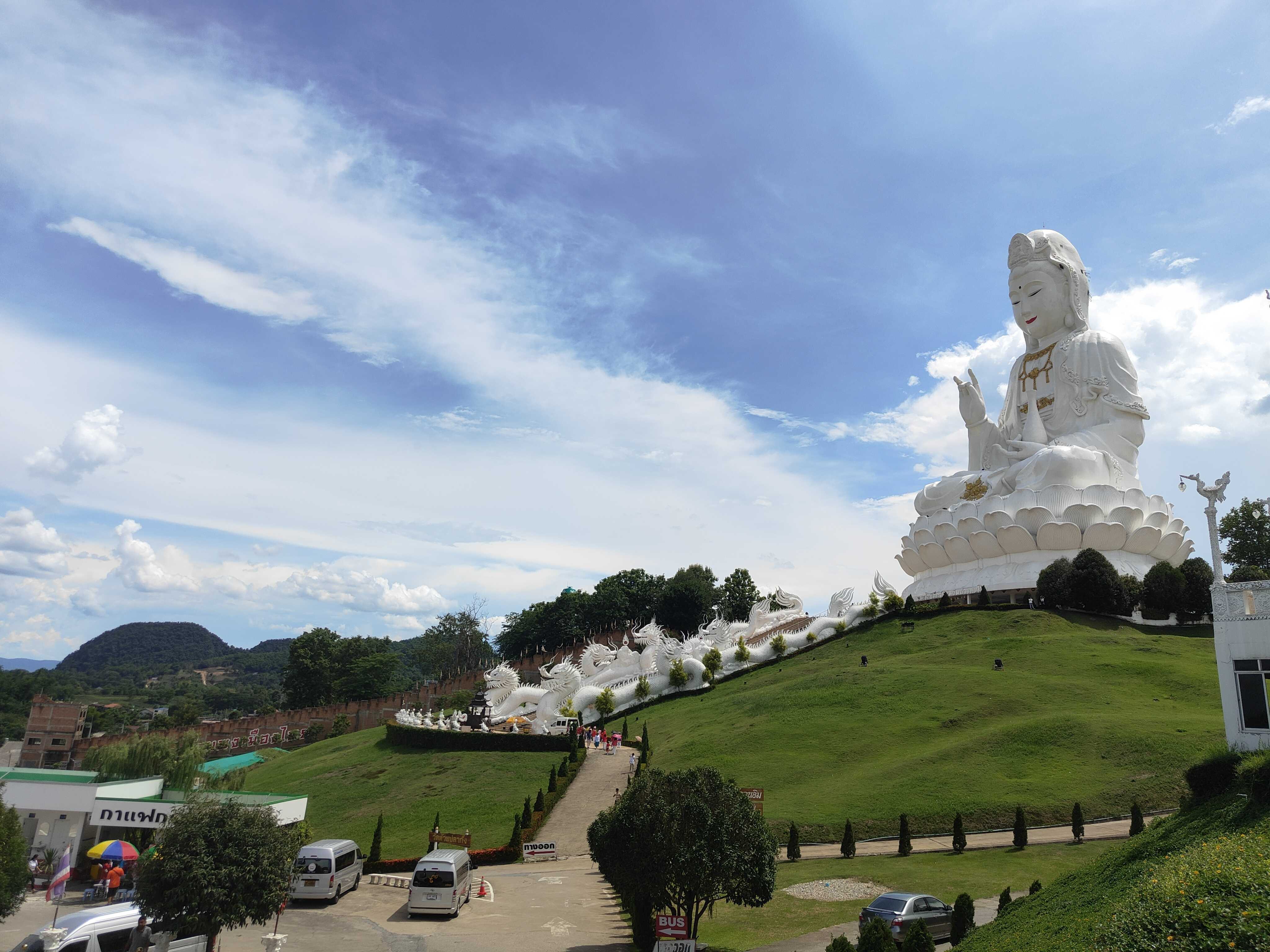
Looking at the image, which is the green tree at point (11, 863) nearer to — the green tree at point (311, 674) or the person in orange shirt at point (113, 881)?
the person in orange shirt at point (113, 881)

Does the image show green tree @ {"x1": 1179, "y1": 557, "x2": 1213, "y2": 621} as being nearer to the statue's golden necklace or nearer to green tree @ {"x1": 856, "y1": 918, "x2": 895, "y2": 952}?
the statue's golden necklace

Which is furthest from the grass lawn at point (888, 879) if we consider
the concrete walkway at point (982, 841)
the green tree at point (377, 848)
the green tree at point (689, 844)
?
the green tree at point (377, 848)

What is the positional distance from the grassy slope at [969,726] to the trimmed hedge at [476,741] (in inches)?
154

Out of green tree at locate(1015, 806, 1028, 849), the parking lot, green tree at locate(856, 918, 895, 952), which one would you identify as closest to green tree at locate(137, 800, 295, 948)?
the parking lot

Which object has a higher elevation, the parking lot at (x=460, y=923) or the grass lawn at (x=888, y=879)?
the grass lawn at (x=888, y=879)

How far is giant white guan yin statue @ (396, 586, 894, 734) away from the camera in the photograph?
37.9 meters

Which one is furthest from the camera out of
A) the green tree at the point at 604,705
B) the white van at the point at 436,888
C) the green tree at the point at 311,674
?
the green tree at the point at 311,674

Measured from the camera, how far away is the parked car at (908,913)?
12312 millimetres

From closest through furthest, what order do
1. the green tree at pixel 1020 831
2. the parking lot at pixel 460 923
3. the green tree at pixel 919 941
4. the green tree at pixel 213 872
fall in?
the green tree at pixel 919 941, the green tree at pixel 213 872, the parking lot at pixel 460 923, the green tree at pixel 1020 831

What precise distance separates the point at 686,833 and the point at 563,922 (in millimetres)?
5516

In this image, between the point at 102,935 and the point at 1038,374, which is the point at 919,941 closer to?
the point at 102,935

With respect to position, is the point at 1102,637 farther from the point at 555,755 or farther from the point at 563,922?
the point at 563,922

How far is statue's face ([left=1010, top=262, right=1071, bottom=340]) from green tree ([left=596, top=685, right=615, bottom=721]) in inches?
1151

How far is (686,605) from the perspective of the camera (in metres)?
70.6
